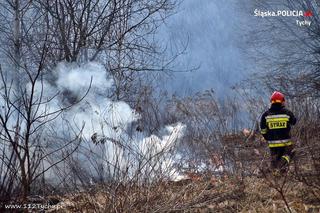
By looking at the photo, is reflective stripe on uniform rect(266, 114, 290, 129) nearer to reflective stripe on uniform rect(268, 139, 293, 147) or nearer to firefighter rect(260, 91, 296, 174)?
firefighter rect(260, 91, 296, 174)

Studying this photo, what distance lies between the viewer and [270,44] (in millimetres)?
15188

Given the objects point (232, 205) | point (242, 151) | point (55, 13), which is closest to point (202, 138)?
point (242, 151)

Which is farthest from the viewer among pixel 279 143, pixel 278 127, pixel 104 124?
pixel 278 127

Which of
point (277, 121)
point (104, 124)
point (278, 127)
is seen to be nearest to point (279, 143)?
point (278, 127)

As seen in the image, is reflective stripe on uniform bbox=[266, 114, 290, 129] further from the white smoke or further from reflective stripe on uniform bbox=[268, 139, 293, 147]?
the white smoke

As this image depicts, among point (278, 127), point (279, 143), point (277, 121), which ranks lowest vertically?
point (279, 143)

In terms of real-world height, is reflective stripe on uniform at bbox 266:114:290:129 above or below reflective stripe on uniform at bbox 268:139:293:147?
above

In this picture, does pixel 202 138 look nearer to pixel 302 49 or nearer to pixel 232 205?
pixel 232 205

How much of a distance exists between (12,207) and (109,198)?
3.43 feet

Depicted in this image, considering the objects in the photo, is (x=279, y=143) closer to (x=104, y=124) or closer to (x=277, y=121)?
(x=277, y=121)

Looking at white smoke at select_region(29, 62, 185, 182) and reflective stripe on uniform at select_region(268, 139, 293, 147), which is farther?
reflective stripe on uniform at select_region(268, 139, 293, 147)

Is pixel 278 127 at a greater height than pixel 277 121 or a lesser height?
lesser

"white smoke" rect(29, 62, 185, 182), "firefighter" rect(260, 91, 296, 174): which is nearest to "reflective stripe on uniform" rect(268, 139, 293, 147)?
"firefighter" rect(260, 91, 296, 174)

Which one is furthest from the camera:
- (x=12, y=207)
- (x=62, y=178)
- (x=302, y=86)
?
(x=302, y=86)
